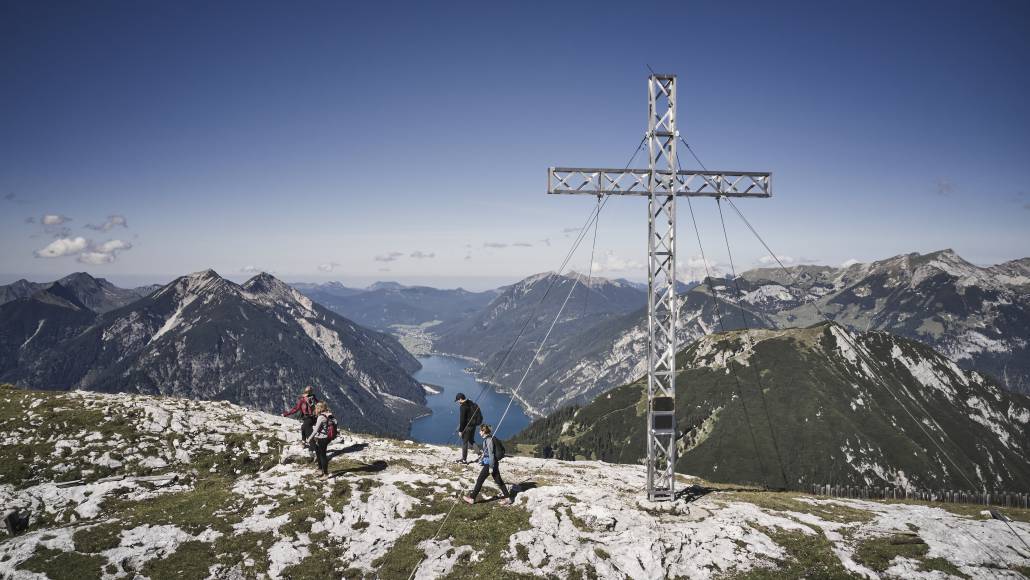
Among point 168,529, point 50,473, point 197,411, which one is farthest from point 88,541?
point 197,411

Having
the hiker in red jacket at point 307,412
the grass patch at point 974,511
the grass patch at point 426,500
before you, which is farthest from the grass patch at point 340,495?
the grass patch at point 974,511

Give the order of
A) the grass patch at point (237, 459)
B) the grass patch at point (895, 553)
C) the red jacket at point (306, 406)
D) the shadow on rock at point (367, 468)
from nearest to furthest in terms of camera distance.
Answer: the grass patch at point (895, 553) → the shadow on rock at point (367, 468) → the red jacket at point (306, 406) → the grass patch at point (237, 459)

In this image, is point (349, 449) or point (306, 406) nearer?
point (306, 406)

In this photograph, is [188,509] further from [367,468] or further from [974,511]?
[974,511]

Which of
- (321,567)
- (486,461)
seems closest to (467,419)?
(486,461)

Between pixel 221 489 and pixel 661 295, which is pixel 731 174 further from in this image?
pixel 221 489

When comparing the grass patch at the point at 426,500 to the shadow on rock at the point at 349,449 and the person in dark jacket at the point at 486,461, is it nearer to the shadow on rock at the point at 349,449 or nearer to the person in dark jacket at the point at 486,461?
the person in dark jacket at the point at 486,461

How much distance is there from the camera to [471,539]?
19.6 m

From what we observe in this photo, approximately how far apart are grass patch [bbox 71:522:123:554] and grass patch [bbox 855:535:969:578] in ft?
97.6

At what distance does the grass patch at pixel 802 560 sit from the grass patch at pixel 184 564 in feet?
66.3

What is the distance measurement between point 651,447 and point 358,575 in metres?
15.2

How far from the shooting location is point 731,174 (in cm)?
2580

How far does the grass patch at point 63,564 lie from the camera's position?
16.2 m

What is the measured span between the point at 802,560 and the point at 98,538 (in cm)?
2805
